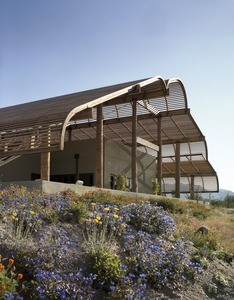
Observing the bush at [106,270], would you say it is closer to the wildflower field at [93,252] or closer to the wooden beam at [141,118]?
the wildflower field at [93,252]

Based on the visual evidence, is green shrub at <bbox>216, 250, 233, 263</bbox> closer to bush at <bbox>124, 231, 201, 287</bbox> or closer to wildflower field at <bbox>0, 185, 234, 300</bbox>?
wildflower field at <bbox>0, 185, 234, 300</bbox>

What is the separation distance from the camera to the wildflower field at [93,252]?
5949 mm

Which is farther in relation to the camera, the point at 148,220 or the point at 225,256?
the point at 148,220

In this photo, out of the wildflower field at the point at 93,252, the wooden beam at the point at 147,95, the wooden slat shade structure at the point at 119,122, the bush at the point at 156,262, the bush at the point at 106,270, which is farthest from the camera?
the wooden beam at the point at 147,95

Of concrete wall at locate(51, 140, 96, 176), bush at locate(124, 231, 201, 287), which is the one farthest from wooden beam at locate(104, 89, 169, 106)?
bush at locate(124, 231, 201, 287)

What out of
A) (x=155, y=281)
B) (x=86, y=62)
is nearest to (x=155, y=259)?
(x=155, y=281)

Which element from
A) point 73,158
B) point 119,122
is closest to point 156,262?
point 119,122

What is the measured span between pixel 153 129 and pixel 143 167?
2.81m

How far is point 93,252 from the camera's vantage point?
22.8 ft

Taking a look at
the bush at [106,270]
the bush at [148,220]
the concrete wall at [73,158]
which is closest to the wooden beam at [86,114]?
the concrete wall at [73,158]

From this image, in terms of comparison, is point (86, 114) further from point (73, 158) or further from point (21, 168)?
point (21, 168)

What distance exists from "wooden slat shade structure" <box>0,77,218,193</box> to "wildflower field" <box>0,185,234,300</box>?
17.3 feet

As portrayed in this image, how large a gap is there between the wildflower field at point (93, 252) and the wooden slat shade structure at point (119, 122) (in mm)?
5260

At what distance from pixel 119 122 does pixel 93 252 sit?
18303 millimetres
